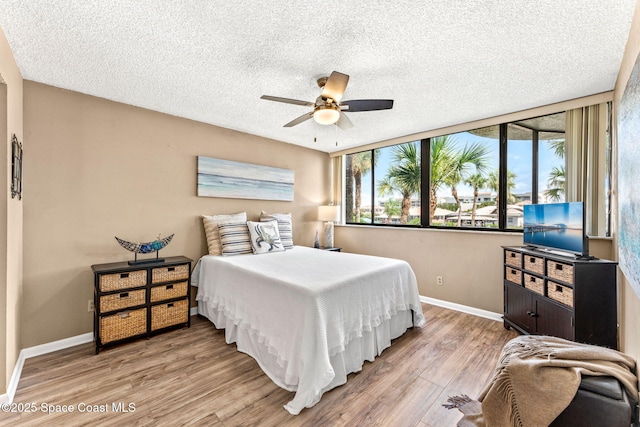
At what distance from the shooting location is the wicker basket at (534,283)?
2533mm

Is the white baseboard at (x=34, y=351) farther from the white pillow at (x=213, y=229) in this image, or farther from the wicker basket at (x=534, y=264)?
the wicker basket at (x=534, y=264)

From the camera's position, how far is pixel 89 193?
8.95ft

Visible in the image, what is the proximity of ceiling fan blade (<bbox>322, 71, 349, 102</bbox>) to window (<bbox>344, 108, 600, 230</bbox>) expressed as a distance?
2.35 meters

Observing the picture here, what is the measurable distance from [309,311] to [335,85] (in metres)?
1.62

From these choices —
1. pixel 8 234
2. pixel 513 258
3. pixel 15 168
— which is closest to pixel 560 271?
pixel 513 258

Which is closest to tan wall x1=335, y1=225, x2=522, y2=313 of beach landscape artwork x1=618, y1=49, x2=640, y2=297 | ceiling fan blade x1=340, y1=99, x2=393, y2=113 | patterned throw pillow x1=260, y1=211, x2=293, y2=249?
patterned throw pillow x1=260, y1=211, x2=293, y2=249

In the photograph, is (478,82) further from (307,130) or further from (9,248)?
(9,248)

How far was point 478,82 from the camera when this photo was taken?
2414 millimetres

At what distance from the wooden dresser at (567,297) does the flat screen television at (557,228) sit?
0.33 ft

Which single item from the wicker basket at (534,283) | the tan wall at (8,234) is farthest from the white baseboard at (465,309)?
the tan wall at (8,234)

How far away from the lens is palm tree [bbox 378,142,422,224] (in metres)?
4.14

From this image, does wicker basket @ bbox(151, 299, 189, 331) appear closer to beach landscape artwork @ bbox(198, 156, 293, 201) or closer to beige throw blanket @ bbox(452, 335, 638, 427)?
beach landscape artwork @ bbox(198, 156, 293, 201)

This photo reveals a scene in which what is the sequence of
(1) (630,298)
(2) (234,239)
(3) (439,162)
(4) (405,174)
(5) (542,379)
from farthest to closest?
(4) (405,174) < (3) (439,162) < (2) (234,239) < (1) (630,298) < (5) (542,379)

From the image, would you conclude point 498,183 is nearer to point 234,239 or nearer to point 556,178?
point 556,178
